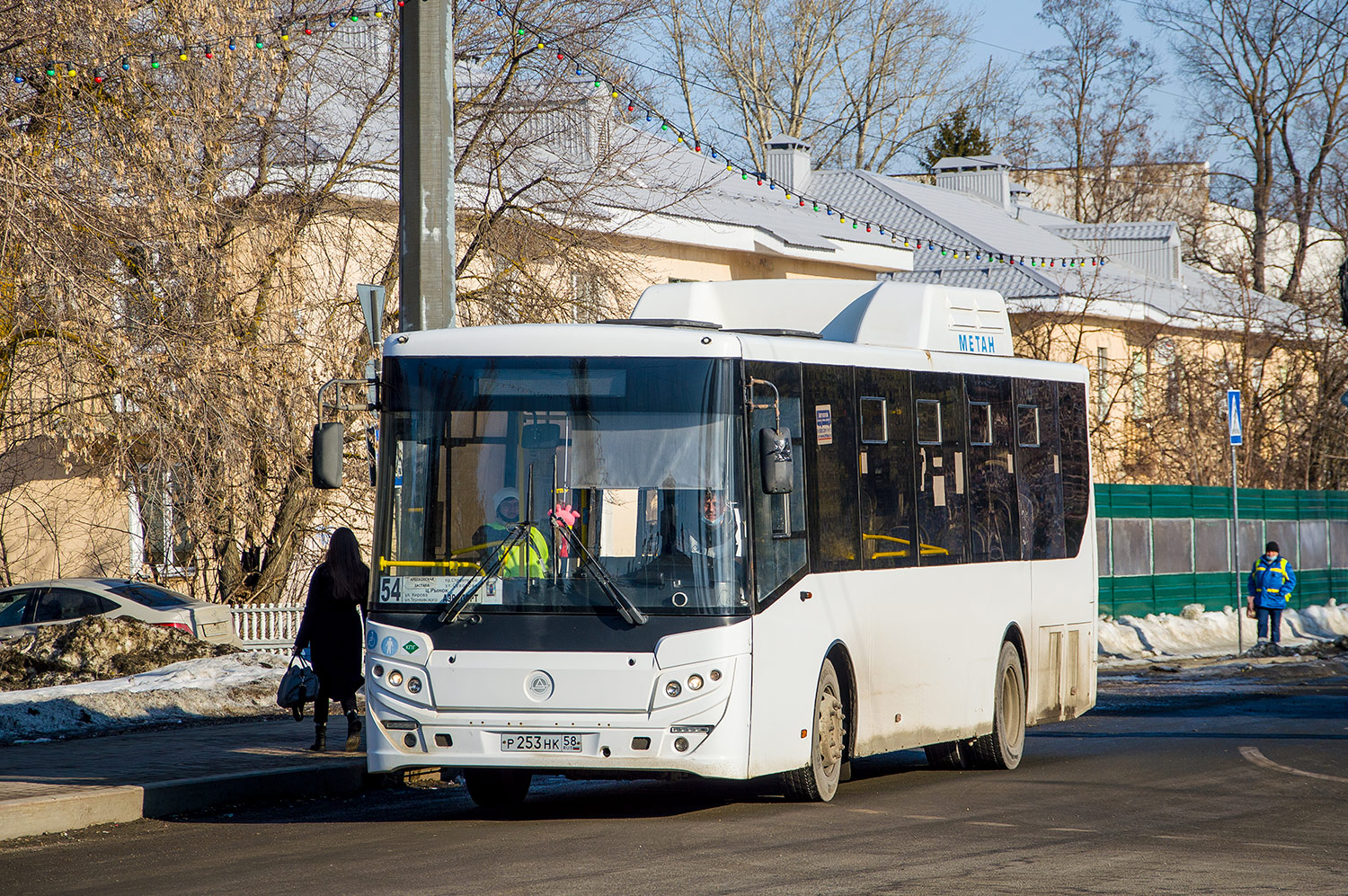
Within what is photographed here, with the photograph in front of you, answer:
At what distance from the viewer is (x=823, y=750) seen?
11.3 meters

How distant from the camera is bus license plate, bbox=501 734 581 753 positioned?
403 inches

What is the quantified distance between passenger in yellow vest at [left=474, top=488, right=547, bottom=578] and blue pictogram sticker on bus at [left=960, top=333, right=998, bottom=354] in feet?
15.3

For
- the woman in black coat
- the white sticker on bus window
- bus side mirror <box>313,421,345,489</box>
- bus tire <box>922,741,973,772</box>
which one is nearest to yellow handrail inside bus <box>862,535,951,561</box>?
the white sticker on bus window

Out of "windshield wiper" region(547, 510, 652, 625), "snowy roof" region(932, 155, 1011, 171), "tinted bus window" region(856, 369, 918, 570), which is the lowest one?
"windshield wiper" region(547, 510, 652, 625)

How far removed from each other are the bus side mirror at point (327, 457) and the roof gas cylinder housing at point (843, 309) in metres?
3.02

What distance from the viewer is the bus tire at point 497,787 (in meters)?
11.4

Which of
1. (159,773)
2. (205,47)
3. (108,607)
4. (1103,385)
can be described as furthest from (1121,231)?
(159,773)

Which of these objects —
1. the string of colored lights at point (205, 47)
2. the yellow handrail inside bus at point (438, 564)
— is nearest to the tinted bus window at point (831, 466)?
the yellow handrail inside bus at point (438, 564)

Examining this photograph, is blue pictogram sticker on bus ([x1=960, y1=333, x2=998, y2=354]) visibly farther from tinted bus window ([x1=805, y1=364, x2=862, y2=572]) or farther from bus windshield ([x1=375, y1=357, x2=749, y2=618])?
bus windshield ([x1=375, y1=357, x2=749, y2=618])

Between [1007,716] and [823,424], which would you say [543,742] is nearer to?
[823,424]

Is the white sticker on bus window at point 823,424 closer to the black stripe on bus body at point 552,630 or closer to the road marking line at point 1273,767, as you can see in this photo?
the black stripe on bus body at point 552,630

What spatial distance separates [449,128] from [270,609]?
10710 mm

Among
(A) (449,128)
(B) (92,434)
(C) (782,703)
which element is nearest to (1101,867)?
(C) (782,703)

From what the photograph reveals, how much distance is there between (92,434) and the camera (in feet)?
55.4
